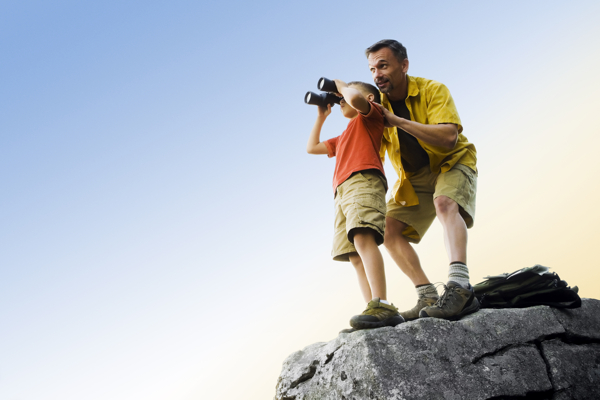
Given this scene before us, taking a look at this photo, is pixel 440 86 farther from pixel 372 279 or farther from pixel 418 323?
pixel 418 323

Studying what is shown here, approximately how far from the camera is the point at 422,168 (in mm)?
3186

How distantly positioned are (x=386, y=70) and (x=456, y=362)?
1931 mm

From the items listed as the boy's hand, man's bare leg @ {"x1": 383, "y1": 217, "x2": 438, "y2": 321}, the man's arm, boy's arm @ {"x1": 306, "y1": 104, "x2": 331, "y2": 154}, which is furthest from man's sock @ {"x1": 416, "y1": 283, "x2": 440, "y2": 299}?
the boy's hand

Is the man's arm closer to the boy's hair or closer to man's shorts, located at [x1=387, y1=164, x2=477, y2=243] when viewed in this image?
man's shorts, located at [x1=387, y1=164, x2=477, y2=243]

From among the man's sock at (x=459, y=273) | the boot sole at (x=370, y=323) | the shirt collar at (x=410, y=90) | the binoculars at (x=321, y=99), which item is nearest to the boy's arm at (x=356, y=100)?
the shirt collar at (x=410, y=90)

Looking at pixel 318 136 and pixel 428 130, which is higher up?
pixel 318 136

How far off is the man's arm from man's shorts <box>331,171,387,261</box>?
1.16 ft

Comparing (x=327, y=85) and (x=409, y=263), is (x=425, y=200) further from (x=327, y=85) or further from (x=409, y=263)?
(x=327, y=85)

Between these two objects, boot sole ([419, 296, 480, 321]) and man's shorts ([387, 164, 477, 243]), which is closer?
boot sole ([419, 296, 480, 321])

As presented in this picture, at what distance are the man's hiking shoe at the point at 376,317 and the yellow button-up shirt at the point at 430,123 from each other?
3.39 feet

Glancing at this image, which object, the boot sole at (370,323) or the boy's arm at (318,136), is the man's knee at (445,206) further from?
the boy's arm at (318,136)

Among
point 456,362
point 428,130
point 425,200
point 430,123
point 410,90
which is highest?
point 410,90

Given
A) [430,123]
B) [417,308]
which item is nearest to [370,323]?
[417,308]

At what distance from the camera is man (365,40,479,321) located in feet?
8.89
